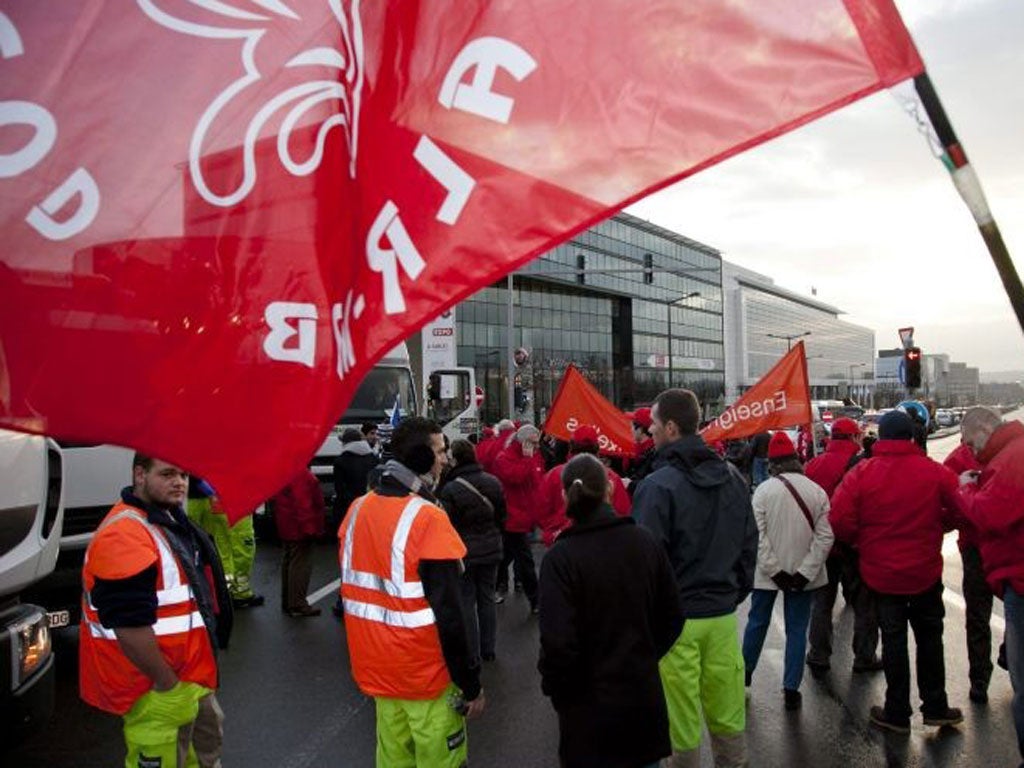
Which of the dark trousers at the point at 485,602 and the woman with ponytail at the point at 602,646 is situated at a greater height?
the woman with ponytail at the point at 602,646

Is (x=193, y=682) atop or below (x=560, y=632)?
below

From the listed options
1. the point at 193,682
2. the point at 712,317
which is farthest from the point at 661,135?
the point at 712,317

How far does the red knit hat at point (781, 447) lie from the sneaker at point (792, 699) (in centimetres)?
162

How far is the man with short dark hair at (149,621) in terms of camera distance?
10.7ft

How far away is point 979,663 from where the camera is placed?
229 inches

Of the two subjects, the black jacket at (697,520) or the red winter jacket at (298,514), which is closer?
the black jacket at (697,520)

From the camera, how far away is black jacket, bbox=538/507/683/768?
312cm

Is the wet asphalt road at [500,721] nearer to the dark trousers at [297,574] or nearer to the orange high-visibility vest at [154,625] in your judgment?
the dark trousers at [297,574]

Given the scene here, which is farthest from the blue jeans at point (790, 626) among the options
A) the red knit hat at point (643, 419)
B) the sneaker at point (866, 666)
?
the red knit hat at point (643, 419)

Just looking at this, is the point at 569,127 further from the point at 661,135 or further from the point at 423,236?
the point at 423,236

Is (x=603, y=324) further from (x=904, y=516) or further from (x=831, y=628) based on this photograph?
(x=904, y=516)

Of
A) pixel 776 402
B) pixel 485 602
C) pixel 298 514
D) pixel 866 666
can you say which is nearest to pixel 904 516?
pixel 866 666

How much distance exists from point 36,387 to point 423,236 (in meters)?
0.97

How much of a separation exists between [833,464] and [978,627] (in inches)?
74.7
